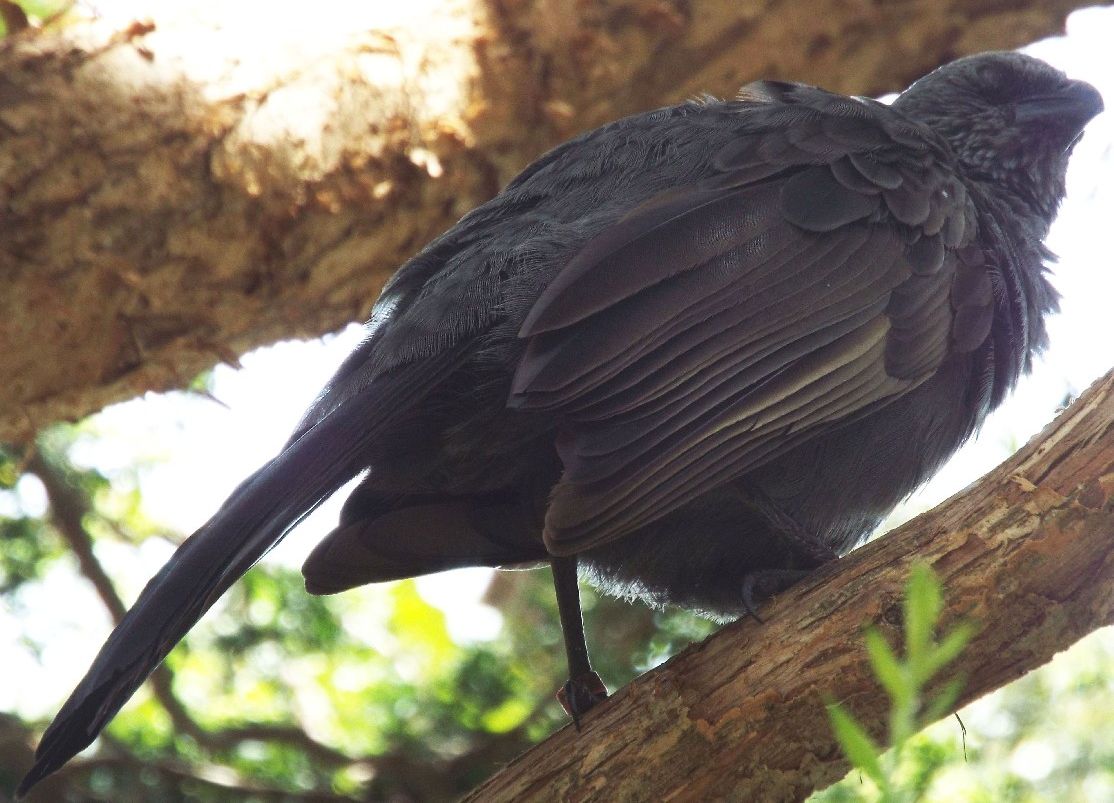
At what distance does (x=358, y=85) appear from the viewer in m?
4.86

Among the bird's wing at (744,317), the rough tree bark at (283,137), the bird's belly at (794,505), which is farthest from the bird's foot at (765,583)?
the rough tree bark at (283,137)

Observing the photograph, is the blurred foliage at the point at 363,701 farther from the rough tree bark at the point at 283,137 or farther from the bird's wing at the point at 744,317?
the bird's wing at the point at 744,317

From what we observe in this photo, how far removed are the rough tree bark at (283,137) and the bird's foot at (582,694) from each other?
7.50 ft

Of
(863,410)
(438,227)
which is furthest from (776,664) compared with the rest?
(438,227)

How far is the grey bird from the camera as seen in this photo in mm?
2863

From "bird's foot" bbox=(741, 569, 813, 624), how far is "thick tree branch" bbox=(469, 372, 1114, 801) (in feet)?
0.74

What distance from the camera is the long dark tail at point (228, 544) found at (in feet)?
8.39

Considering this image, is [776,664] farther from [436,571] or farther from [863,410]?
[436,571]

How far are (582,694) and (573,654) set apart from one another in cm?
15

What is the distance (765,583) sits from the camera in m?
3.21

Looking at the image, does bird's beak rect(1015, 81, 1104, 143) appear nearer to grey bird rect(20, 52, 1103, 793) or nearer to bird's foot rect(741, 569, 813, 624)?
grey bird rect(20, 52, 1103, 793)

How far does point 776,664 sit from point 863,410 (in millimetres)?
786

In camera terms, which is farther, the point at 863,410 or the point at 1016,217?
the point at 1016,217

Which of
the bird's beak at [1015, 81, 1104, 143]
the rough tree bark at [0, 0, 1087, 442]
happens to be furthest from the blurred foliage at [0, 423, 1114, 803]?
the bird's beak at [1015, 81, 1104, 143]
